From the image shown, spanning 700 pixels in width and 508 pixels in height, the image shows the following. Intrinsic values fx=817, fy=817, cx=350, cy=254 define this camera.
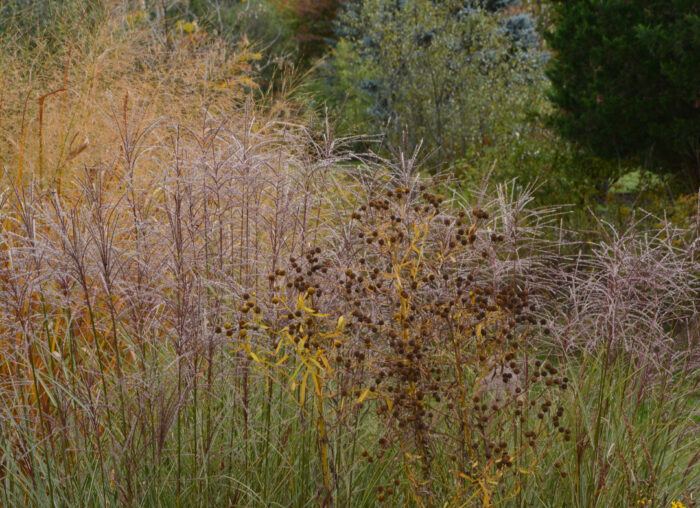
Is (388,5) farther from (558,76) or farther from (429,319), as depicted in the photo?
(429,319)

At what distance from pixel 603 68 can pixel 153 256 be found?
7330 millimetres

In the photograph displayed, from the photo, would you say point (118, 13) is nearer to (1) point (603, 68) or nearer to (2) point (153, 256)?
(1) point (603, 68)

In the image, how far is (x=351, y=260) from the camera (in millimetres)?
2975

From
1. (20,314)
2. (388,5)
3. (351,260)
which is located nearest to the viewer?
(20,314)

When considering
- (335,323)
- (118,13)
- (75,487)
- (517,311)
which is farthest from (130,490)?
(118,13)

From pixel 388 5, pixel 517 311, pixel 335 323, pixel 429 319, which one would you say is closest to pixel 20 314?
pixel 335 323

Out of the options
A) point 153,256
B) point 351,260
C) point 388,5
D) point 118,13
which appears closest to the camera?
point 351,260

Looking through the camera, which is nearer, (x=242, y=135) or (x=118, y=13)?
(x=242, y=135)

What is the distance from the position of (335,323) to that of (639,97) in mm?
7527

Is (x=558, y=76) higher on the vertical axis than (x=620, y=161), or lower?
higher

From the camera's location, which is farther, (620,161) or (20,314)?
(620,161)

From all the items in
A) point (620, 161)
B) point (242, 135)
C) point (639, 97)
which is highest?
point (242, 135)

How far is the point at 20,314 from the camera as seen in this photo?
267 centimetres

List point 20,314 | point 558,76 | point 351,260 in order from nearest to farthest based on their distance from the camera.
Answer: point 20,314, point 351,260, point 558,76
